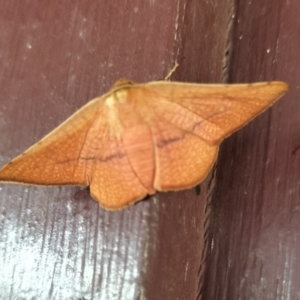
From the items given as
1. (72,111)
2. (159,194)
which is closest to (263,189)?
(159,194)

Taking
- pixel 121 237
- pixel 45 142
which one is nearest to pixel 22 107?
pixel 45 142

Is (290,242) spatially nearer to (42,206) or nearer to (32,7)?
(42,206)

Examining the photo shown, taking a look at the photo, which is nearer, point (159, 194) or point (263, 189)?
point (159, 194)

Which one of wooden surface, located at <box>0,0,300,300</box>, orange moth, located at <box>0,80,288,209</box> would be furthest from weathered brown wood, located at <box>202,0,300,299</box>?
orange moth, located at <box>0,80,288,209</box>

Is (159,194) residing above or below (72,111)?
below

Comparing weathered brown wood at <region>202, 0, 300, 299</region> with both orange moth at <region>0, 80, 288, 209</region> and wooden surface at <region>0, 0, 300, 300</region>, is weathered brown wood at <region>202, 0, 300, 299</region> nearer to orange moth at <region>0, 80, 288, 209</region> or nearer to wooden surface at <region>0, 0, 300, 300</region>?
wooden surface at <region>0, 0, 300, 300</region>

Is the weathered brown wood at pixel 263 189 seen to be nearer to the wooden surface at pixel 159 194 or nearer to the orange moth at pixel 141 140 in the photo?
the wooden surface at pixel 159 194

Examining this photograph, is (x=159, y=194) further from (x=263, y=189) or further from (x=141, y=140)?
(x=263, y=189)

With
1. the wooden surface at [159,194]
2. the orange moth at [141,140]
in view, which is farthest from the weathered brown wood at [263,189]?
the orange moth at [141,140]
